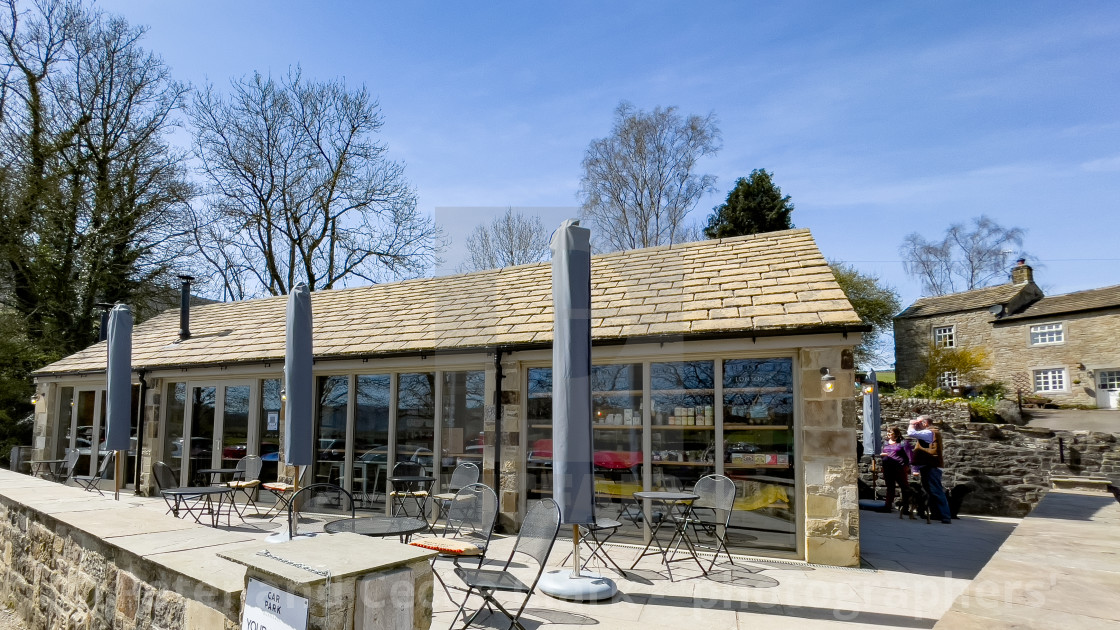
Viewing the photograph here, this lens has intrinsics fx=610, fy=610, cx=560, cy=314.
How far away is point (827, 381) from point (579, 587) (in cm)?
341

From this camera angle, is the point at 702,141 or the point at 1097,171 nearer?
the point at 1097,171

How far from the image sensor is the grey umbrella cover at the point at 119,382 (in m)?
9.14

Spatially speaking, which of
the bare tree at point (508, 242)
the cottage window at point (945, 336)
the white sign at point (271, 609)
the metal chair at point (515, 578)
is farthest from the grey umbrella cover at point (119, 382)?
the cottage window at point (945, 336)

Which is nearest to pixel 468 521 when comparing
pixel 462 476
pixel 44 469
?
pixel 462 476

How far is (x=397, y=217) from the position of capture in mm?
22547

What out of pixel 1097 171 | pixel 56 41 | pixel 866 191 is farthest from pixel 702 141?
pixel 56 41

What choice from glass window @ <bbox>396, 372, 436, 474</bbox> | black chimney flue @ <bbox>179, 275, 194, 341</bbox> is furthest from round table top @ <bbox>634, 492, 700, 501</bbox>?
black chimney flue @ <bbox>179, 275, 194, 341</bbox>

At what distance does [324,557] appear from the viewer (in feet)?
8.81

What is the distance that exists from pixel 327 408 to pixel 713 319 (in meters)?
6.53

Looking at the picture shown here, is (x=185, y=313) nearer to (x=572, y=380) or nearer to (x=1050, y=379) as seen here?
(x=572, y=380)

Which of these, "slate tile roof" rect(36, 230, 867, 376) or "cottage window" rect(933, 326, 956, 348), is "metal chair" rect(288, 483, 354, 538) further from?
"cottage window" rect(933, 326, 956, 348)

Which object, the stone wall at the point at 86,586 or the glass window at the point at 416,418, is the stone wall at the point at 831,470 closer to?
the glass window at the point at 416,418

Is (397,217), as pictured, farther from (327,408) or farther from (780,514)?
(780,514)

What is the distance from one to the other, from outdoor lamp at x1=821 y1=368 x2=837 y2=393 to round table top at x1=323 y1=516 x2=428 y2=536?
170 inches
